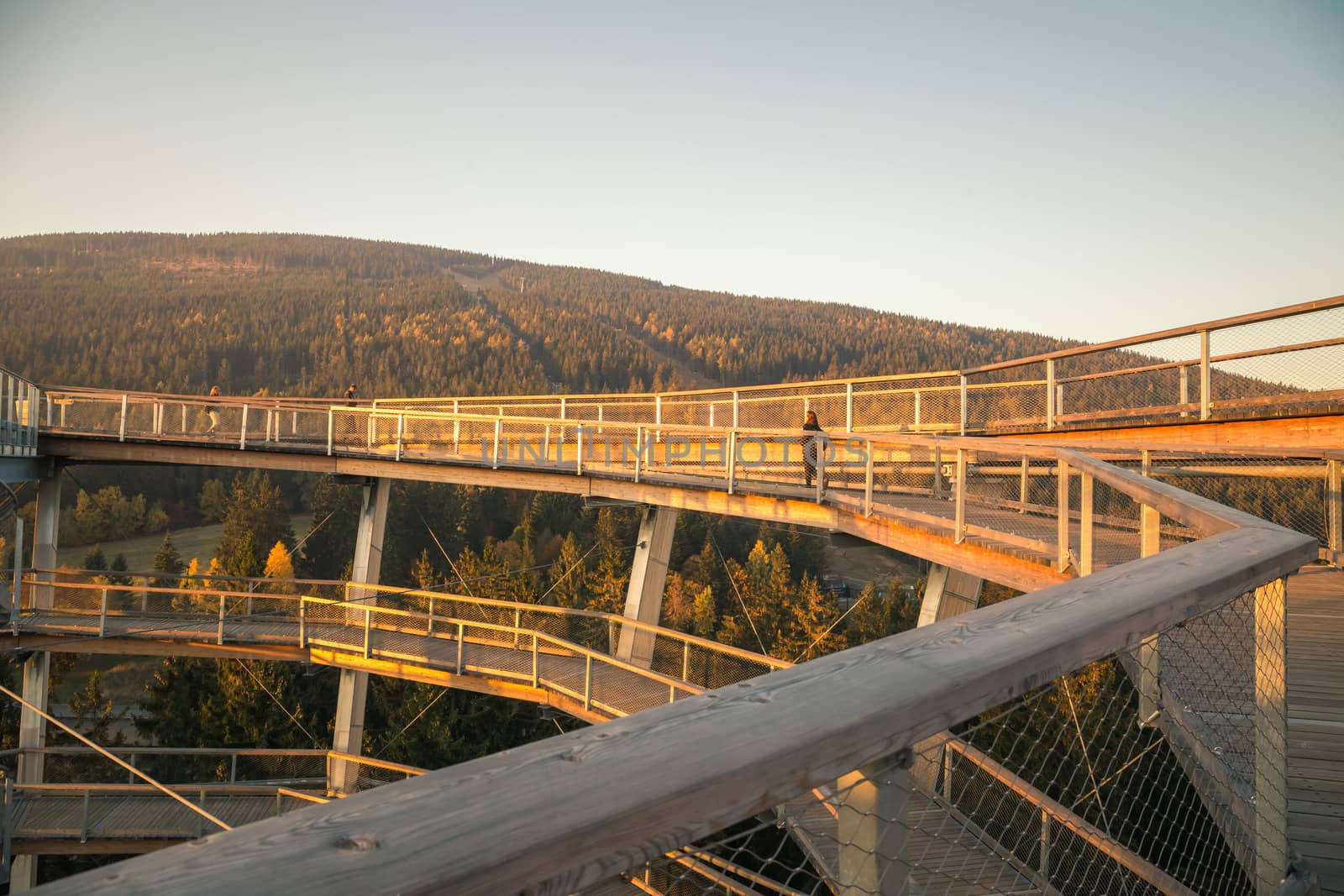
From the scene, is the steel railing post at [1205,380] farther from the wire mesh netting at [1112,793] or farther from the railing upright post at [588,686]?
the railing upright post at [588,686]

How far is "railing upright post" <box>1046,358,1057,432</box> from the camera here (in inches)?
533

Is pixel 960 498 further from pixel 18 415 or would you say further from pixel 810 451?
pixel 18 415

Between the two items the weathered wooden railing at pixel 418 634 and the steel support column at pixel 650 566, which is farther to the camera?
the steel support column at pixel 650 566

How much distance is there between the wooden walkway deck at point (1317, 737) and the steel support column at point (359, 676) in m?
15.3

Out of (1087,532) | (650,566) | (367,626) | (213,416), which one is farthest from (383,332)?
(1087,532)

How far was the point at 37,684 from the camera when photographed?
62.0 feet

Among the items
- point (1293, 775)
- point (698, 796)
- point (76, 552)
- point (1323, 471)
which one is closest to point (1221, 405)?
point (1323, 471)

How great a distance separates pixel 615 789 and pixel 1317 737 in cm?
550

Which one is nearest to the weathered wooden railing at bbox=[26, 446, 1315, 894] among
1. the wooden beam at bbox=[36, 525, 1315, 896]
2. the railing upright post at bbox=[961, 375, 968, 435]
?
the wooden beam at bbox=[36, 525, 1315, 896]

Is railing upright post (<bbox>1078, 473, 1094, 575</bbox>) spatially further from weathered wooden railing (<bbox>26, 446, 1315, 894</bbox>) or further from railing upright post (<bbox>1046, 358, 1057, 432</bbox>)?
railing upright post (<bbox>1046, 358, 1057, 432</bbox>)

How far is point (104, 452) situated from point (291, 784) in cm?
980

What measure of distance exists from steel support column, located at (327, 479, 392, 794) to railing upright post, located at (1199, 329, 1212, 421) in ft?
48.2

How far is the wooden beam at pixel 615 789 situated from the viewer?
32.6 inches

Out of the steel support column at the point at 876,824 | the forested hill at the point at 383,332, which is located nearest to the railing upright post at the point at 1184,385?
the steel support column at the point at 876,824
